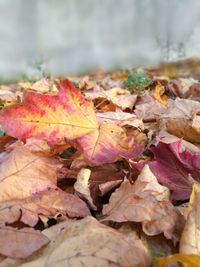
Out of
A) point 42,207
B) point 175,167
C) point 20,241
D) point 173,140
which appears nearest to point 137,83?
point 173,140

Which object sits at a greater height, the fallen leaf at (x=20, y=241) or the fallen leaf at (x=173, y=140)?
the fallen leaf at (x=20, y=241)

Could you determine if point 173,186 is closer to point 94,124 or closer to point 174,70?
point 94,124

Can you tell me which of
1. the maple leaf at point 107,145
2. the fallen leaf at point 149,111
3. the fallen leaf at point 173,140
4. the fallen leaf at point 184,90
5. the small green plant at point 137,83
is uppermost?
the maple leaf at point 107,145

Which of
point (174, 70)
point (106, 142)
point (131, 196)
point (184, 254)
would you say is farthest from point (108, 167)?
point (174, 70)

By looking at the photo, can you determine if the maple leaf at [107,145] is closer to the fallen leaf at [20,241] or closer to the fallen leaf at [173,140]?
the fallen leaf at [173,140]

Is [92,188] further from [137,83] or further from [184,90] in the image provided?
[137,83]

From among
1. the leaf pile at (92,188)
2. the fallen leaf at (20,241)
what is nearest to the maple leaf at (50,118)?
the leaf pile at (92,188)

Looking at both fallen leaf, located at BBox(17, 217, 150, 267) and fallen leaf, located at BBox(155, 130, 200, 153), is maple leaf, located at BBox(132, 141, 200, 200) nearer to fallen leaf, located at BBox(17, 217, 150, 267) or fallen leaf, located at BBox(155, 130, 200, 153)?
fallen leaf, located at BBox(155, 130, 200, 153)
